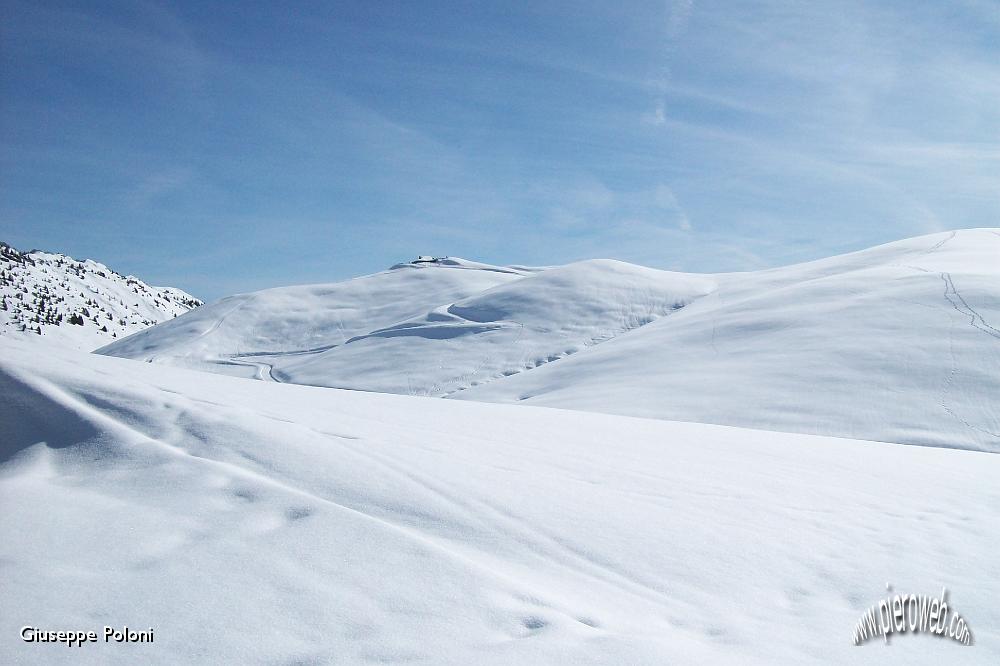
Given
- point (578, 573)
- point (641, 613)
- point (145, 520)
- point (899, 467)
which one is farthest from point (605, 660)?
point (899, 467)

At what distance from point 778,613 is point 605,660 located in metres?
0.88

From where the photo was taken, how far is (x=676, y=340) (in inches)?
627

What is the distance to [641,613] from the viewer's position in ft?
7.43

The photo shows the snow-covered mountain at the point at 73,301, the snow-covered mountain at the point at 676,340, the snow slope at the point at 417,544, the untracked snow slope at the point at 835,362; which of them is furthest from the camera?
the snow-covered mountain at the point at 73,301

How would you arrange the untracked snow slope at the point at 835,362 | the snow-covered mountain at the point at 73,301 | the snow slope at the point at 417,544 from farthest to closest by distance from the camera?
the snow-covered mountain at the point at 73,301 < the untracked snow slope at the point at 835,362 < the snow slope at the point at 417,544

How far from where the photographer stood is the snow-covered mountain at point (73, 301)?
36469 mm

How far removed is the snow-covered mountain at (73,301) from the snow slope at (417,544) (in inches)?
1259

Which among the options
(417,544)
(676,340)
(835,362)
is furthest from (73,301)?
(417,544)

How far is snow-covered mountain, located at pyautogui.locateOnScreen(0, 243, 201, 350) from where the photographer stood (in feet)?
120

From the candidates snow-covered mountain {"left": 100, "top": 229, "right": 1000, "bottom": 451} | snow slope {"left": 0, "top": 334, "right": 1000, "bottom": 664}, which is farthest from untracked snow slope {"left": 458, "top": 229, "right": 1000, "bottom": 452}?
snow slope {"left": 0, "top": 334, "right": 1000, "bottom": 664}

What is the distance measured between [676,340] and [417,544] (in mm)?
14231

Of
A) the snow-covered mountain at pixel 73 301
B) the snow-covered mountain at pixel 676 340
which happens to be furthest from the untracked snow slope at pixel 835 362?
the snow-covered mountain at pixel 73 301

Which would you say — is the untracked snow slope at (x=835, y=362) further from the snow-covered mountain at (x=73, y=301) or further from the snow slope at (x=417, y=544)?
the snow-covered mountain at (x=73, y=301)

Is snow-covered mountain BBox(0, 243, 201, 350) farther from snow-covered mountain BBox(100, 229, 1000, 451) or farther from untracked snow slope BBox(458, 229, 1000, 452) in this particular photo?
untracked snow slope BBox(458, 229, 1000, 452)
